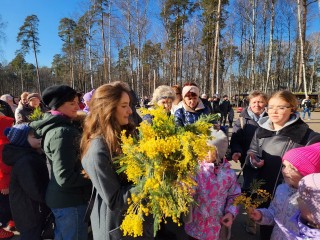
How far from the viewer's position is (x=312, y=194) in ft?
4.88

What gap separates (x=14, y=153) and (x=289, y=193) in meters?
2.47

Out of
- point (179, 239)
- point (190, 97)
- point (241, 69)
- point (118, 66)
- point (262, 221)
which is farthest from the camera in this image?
point (118, 66)

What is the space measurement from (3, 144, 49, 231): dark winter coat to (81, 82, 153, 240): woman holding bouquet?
88 cm

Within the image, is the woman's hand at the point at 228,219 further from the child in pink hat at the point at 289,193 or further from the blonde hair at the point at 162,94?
the blonde hair at the point at 162,94

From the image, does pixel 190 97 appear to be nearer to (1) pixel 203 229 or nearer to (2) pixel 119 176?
(1) pixel 203 229

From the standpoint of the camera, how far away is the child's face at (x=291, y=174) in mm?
1785

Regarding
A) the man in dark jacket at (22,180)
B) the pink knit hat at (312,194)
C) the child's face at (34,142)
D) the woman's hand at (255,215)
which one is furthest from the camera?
the child's face at (34,142)

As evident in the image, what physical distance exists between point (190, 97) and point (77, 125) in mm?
1649

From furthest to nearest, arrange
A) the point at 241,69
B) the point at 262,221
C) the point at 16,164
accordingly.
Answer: the point at 241,69 → the point at 16,164 → the point at 262,221

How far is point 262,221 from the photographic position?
1.88m

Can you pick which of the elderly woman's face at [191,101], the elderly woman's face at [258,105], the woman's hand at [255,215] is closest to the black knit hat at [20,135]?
the elderly woman's face at [191,101]

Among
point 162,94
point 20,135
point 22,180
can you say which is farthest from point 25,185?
point 162,94

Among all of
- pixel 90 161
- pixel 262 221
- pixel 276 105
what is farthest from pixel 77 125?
pixel 276 105

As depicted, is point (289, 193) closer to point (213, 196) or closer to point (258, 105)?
point (213, 196)
